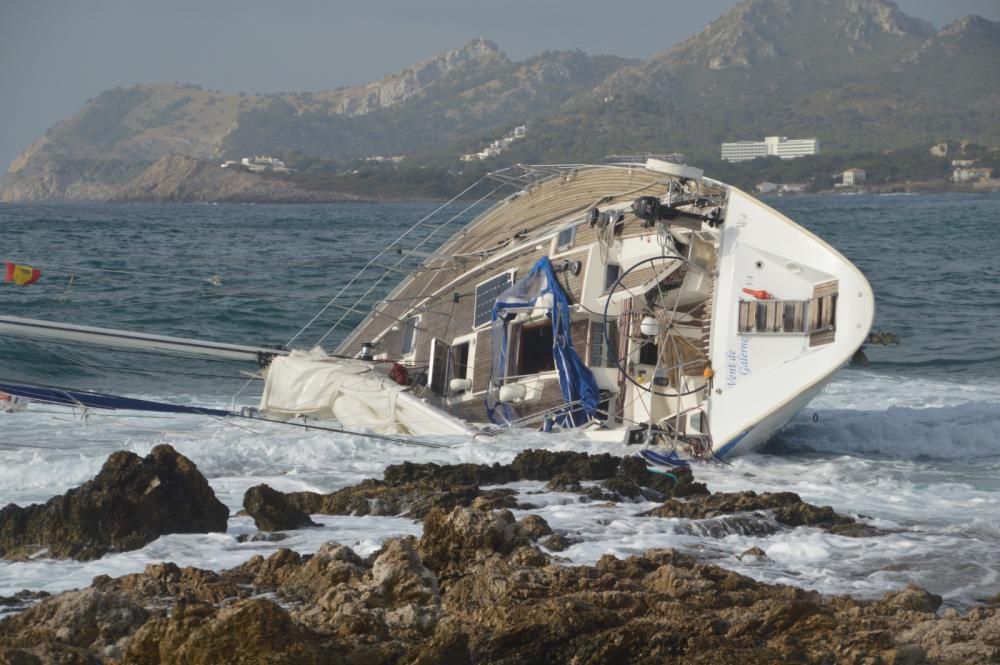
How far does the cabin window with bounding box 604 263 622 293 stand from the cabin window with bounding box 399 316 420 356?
14.9 feet

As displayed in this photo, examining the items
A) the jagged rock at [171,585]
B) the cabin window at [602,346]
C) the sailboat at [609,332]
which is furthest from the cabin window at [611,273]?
the jagged rock at [171,585]

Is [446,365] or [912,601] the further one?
[446,365]

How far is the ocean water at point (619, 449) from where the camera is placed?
12.3m

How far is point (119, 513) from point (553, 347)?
845 cm

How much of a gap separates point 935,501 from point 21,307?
93.2 feet

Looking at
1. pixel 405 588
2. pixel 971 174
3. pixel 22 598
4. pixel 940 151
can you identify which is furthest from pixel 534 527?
pixel 940 151

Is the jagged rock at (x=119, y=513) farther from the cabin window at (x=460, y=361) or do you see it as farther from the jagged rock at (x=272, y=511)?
the cabin window at (x=460, y=361)

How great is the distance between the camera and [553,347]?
1973 cm

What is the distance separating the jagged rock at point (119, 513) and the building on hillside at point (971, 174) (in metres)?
172

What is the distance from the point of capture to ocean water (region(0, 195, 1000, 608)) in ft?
40.5

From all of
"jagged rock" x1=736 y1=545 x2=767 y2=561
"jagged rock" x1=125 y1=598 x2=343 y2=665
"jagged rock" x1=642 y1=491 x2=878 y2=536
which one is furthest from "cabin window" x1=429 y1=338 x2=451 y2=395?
"jagged rock" x1=125 y1=598 x2=343 y2=665

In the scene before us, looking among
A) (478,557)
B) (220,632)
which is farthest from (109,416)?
(220,632)

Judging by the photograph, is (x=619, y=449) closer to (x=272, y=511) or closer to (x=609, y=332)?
(x=609, y=332)

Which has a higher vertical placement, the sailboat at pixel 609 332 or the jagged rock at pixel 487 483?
the sailboat at pixel 609 332
